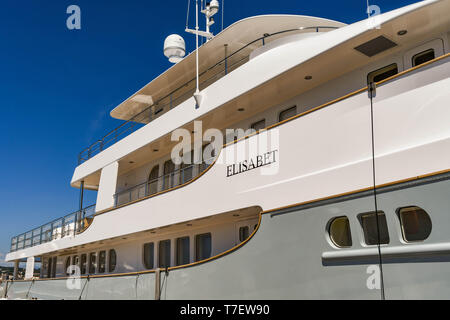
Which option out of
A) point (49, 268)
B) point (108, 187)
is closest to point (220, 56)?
point (108, 187)

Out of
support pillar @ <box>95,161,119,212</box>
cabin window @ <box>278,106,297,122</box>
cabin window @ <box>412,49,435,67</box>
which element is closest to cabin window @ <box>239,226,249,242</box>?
cabin window @ <box>278,106,297,122</box>

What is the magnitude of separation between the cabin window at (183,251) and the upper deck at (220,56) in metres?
3.79

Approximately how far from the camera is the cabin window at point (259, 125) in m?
10.4

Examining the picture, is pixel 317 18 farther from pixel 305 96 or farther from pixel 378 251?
pixel 378 251

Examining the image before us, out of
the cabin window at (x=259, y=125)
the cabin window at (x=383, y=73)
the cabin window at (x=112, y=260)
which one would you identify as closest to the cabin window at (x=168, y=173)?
the cabin window at (x=112, y=260)

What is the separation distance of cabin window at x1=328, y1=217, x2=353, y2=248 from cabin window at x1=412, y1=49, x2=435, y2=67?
2923 millimetres

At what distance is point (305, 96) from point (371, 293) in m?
4.61

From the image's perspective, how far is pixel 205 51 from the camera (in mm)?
12398

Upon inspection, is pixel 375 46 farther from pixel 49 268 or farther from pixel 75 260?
pixel 49 268

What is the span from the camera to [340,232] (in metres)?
6.70

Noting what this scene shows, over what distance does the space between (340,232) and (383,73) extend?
3.09 m

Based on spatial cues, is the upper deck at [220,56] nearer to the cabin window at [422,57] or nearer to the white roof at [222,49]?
the white roof at [222,49]

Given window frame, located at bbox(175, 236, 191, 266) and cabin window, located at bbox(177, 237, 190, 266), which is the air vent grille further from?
cabin window, located at bbox(177, 237, 190, 266)

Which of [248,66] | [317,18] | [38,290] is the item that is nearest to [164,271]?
[248,66]
